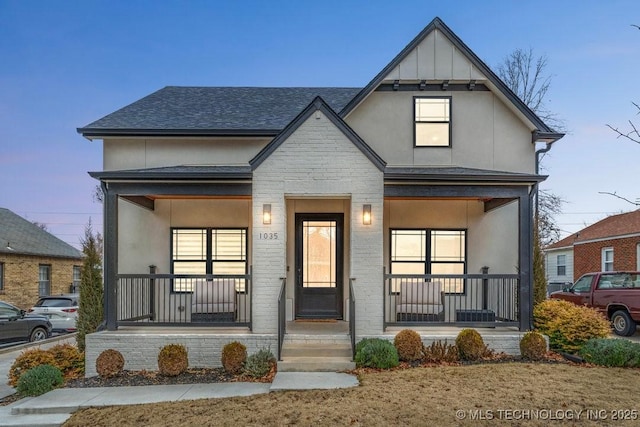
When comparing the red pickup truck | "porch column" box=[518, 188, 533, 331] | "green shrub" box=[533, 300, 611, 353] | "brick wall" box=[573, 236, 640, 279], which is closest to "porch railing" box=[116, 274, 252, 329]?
"porch column" box=[518, 188, 533, 331]

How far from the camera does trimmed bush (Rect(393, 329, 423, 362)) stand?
25.7 feet

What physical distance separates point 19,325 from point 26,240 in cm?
1102

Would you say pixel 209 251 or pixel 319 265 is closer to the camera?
pixel 319 265

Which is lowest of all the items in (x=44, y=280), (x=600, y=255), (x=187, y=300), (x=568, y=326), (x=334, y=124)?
(x=44, y=280)

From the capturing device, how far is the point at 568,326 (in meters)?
8.43

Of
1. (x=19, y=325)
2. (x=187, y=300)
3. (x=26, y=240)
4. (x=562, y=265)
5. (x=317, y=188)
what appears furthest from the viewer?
(x=562, y=265)

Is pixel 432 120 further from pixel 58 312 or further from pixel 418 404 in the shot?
pixel 58 312

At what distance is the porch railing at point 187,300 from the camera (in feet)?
30.0

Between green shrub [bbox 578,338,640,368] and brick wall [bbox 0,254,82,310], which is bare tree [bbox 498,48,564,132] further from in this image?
brick wall [bbox 0,254,82,310]

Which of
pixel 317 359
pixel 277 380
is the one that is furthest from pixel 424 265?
pixel 277 380

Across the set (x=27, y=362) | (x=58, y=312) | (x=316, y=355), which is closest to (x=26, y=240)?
(x=58, y=312)

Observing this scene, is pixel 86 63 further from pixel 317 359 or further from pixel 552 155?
pixel 552 155

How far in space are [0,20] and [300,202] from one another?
22.6 meters

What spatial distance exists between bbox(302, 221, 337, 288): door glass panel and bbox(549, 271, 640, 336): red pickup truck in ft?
26.5
